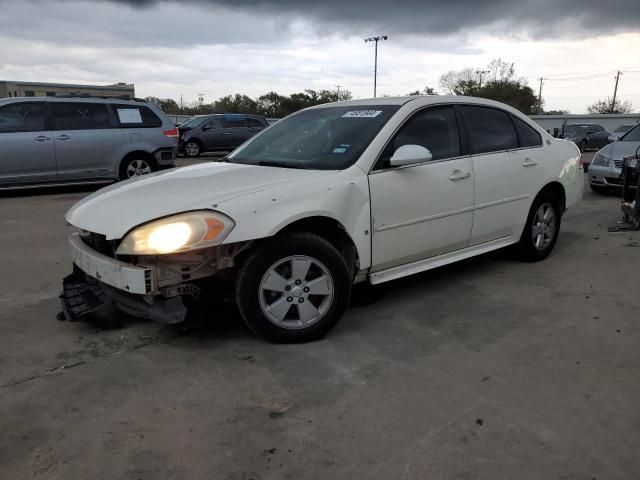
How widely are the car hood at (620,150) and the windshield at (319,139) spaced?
22.7 feet

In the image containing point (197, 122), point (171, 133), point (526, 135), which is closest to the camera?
point (526, 135)

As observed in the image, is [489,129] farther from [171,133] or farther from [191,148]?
[191,148]

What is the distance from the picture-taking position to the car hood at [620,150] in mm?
9031

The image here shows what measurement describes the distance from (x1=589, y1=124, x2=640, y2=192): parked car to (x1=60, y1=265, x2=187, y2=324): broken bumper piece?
8538 mm

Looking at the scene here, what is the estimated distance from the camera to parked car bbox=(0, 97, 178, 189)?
8875 millimetres

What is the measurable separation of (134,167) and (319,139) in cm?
693

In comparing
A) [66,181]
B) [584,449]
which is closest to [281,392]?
[584,449]

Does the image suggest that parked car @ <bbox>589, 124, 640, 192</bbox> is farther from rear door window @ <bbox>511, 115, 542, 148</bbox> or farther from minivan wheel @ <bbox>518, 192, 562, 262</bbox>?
rear door window @ <bbox>511, 115, 542, 148</bbox>

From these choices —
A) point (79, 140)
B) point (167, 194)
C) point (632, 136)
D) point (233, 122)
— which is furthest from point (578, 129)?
point (167, 194)

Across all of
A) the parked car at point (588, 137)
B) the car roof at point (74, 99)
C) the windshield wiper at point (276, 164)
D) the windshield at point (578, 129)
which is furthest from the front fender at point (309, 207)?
the windshield at point (578, 129)

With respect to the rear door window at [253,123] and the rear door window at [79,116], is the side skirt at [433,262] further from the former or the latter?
the rear door window at [253,123]

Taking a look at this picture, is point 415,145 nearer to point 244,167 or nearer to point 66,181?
point 244,167

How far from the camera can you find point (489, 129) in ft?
14.8

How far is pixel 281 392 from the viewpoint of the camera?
2.75 m
